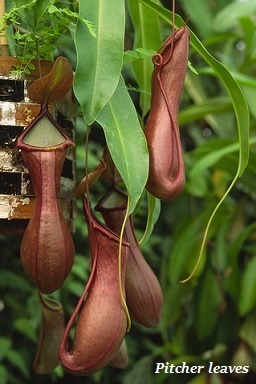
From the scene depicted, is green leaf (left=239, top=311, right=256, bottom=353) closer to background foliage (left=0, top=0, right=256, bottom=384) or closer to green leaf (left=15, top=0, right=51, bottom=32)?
background foliage (left=0, top=0, right=256, bottom=384)

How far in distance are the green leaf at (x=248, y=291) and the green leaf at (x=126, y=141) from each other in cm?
91

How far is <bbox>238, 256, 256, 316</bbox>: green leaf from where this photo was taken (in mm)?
1468

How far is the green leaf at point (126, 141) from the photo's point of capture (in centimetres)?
60

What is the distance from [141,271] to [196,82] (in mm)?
1306

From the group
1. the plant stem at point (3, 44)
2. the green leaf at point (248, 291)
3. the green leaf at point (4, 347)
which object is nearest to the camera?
the plant stem at point (3, 44)

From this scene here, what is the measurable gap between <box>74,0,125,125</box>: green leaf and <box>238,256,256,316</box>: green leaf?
3.18 feet

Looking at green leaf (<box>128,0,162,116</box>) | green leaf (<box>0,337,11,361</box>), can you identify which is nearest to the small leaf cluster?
green leaf (<box>128,0,162,116</box>)

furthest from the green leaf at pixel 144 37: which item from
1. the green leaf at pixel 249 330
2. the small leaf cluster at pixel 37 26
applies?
the green leaf at pixel 249 330

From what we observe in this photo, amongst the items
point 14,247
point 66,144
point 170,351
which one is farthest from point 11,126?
point 170,351

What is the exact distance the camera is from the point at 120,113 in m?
0.65

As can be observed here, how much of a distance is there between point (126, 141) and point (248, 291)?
3.09 feet

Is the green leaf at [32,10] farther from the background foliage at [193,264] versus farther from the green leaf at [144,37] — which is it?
the background foliage at [193,264]

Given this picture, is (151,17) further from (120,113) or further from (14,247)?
(14,247)

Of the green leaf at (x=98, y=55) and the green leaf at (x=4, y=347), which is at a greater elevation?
the green leaf at (x=98, y=55)
